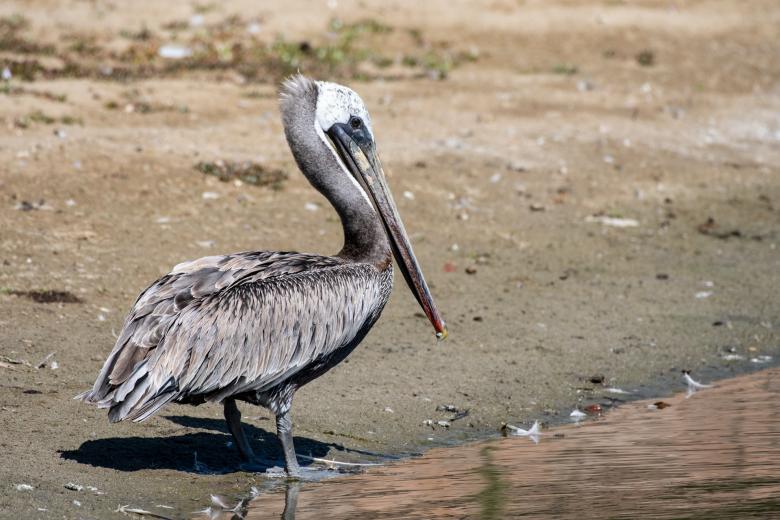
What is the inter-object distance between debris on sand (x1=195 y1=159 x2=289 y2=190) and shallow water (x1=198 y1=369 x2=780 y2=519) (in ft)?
16.0

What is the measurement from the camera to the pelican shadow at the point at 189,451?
20.8 feet

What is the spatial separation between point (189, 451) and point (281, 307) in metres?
1.03

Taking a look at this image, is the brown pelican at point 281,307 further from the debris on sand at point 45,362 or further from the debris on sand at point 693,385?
the debris on sand at point 693,385

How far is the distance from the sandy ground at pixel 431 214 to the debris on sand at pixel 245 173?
84mm

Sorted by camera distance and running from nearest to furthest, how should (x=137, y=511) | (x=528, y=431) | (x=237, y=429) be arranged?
(x=137, y=511)
(x=237, y=429)
(x=528, y=431)

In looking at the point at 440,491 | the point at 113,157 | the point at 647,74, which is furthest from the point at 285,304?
the point at 647,74

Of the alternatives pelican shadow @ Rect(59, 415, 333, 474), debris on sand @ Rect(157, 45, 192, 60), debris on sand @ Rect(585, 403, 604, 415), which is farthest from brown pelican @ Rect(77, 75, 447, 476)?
debris on sand @ Rect(157, 45, 192, 60)

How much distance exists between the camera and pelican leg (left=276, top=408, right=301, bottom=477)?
627cm

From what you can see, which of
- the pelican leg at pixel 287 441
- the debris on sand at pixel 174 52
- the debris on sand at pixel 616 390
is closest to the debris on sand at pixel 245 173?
the debris on sand at pixel 174 52

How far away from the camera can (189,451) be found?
6.64m

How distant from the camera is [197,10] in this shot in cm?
1723

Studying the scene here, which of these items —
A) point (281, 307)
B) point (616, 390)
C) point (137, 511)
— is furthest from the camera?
point (616, 390)

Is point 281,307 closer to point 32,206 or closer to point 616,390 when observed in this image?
point 616,390

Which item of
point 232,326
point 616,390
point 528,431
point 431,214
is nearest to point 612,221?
point 431,214
